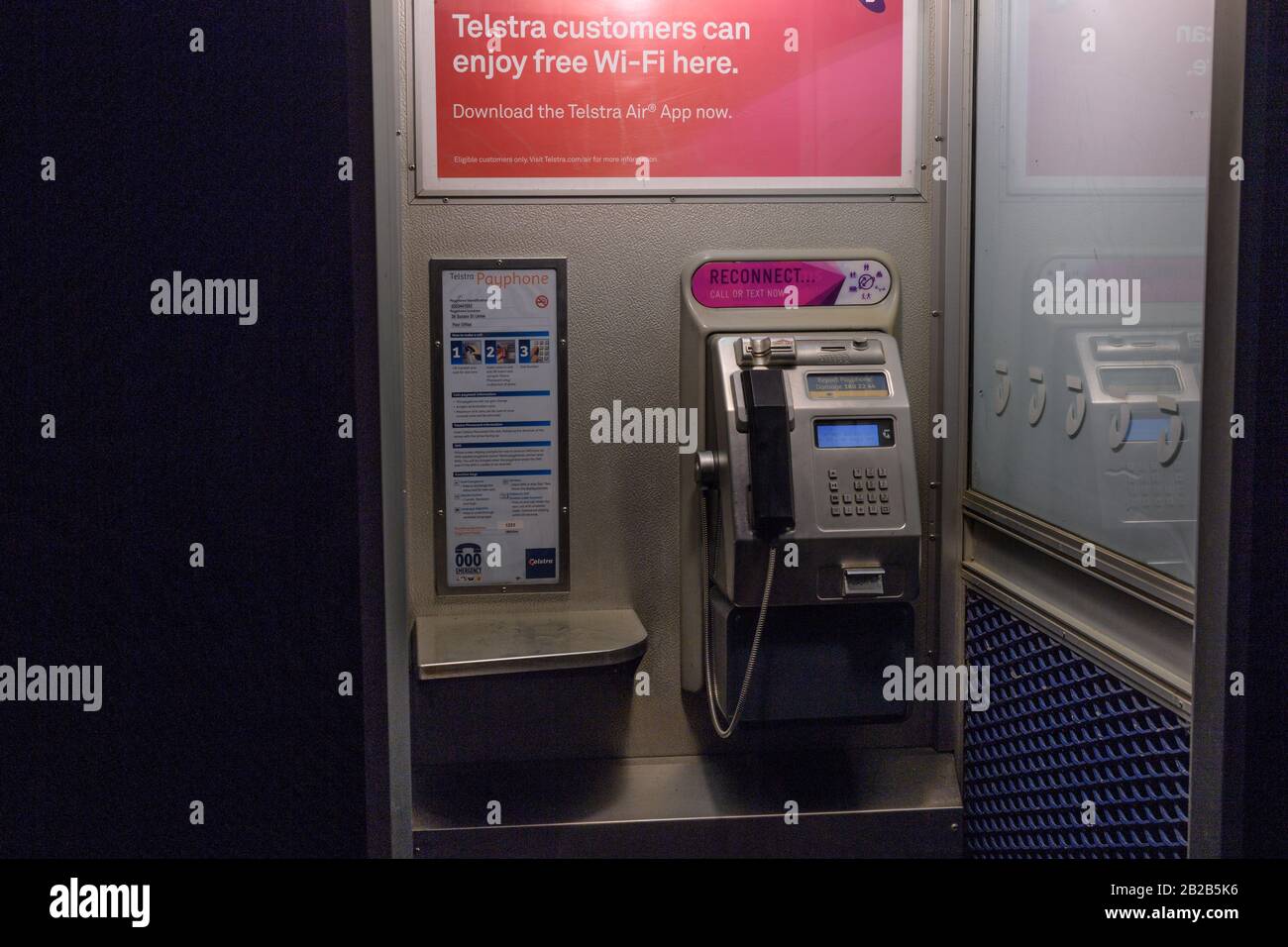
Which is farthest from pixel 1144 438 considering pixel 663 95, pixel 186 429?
pixel 186 429

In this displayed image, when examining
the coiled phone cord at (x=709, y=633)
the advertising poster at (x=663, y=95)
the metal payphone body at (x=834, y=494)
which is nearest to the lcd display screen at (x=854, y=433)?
the metal payphone body at (x=834, y=494)

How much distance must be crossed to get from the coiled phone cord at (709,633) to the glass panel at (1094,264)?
0.62 metres

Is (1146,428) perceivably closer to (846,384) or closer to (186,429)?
(846,384)

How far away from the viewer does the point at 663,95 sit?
3074 millimetres

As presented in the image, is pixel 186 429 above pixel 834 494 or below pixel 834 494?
above

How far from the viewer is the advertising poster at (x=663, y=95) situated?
303 cm

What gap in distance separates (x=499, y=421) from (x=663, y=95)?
0.86 meters

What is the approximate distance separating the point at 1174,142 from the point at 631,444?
4.71 feet

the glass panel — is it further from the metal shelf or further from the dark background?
the dark background

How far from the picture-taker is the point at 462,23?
119 inches

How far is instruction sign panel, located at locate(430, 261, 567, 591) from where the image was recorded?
3104 mm

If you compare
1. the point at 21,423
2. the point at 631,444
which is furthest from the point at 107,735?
the point at 631,444

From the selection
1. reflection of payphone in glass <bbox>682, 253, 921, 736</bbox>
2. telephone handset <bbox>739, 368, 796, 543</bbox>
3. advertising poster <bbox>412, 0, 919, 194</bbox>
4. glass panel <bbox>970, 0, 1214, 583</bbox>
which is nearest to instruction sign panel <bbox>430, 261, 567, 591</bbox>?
advertising poster <bbox>412, 0, 919, 194</bbox>

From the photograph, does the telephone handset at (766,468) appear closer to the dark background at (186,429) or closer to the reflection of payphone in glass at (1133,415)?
the reflection of payphone in glass at (1133,415)
